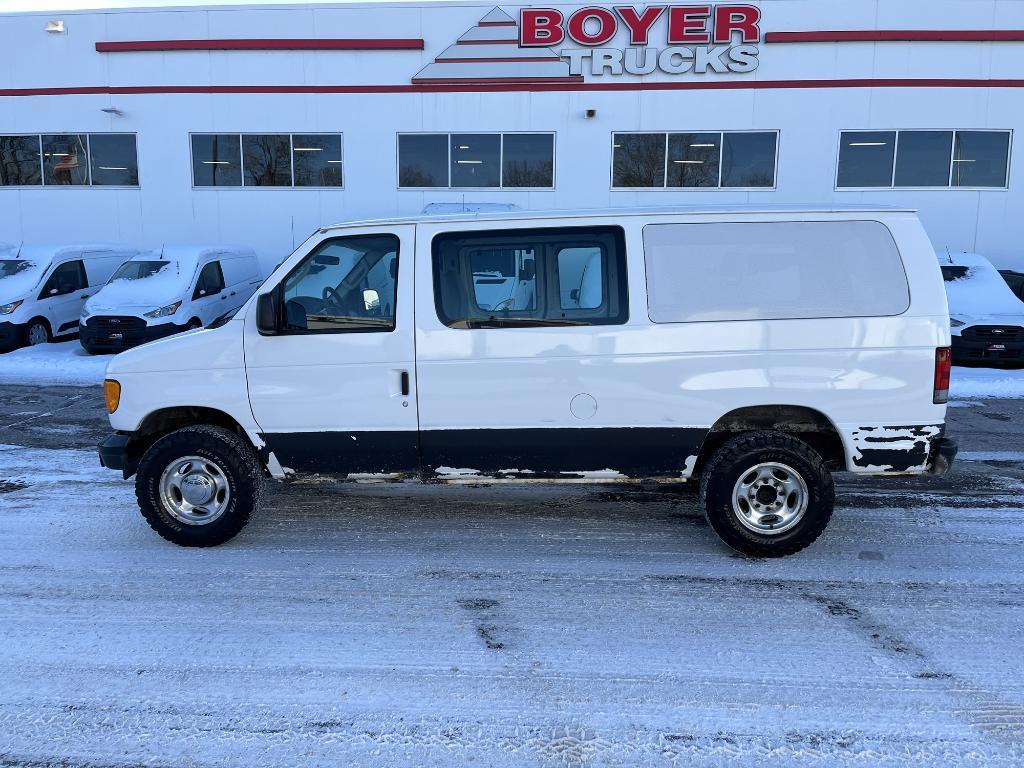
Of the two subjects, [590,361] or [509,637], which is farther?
[590,361]

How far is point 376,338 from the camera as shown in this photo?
4.55 meters

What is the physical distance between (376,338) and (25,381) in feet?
30.8

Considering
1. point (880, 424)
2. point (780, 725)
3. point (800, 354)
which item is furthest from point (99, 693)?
point (880, 424)

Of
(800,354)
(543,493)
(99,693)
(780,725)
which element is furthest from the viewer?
(543,493)

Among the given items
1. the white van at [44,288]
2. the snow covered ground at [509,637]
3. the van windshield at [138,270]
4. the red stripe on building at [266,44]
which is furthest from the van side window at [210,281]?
the snow covered ground at [509,637]

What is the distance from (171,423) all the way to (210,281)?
10.1 meters

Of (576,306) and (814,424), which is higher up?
(576,306)

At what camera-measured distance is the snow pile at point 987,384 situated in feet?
33.4

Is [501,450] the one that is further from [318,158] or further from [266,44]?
[266,44]

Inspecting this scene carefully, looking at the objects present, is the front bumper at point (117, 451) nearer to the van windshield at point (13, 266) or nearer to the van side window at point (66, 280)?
the van side window at point (66, 280)

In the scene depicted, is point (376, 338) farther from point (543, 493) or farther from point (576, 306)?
point (543, 493)

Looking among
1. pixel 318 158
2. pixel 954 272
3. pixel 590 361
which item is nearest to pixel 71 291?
pixel 318 158

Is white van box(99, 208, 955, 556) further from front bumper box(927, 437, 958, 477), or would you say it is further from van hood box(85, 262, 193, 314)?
van hood box(85, 262, 193, 314)

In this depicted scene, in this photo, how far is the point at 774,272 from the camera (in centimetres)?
448
